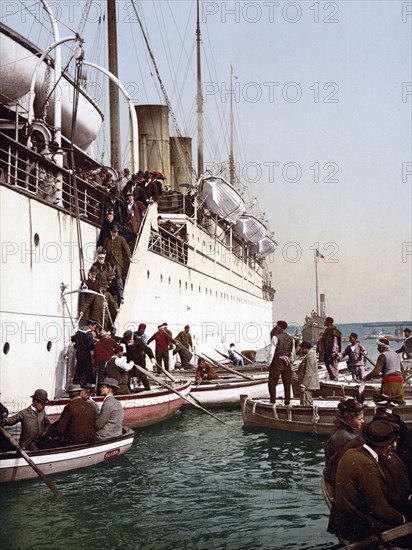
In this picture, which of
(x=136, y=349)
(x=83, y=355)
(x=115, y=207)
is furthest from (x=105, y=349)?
(x=115, y=207)

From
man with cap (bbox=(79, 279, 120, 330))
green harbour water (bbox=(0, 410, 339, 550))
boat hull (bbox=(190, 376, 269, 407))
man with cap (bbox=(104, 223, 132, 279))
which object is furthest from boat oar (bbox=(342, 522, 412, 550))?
man with cap (bbox=(104, 223, 132, 279))

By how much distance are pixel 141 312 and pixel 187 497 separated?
50.7 ft

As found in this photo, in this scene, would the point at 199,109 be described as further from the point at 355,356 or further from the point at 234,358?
the point at 355,356

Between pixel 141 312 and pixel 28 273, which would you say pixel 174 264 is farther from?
pixel 28 273

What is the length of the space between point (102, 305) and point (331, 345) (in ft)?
22.9

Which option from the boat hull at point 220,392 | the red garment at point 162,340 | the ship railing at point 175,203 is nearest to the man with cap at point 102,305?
the red garment at point 162,340

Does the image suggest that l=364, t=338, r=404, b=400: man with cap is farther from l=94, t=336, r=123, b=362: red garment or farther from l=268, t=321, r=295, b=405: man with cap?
l=94, t=336, r=123, b=362: red garment

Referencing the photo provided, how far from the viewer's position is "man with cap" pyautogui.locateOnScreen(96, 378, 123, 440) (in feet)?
45.9

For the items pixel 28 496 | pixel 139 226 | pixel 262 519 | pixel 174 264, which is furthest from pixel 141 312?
pixel 262 519

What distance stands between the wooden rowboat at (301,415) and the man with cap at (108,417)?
15.3ft

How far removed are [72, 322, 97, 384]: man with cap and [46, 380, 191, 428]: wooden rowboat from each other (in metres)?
1.32

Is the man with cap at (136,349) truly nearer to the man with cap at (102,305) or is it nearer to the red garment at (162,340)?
the man with cap at (102,305)

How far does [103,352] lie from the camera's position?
18000 millimetres

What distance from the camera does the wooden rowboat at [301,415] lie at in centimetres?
1609
